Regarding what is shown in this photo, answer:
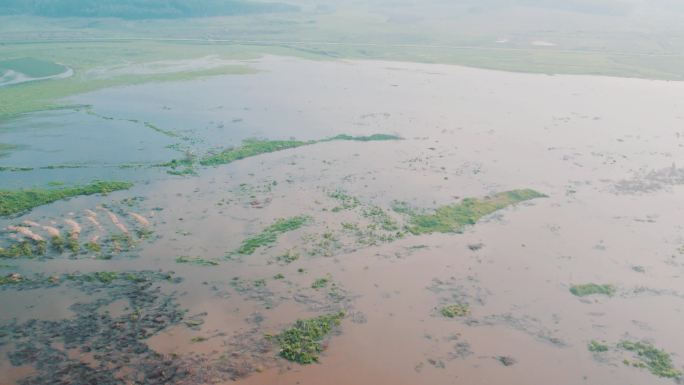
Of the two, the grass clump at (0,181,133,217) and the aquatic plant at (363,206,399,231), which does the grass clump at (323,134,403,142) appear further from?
the grass clump at (0,181,133,217)

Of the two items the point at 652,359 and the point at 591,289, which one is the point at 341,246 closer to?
the point at 591,289

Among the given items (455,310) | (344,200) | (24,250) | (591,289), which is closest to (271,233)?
(344,200)

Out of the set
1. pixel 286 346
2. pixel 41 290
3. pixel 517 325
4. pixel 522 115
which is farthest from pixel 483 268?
pixel 522 115

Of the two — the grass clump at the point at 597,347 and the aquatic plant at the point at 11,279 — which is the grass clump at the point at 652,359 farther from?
the aquatic plant at the point at 11,279

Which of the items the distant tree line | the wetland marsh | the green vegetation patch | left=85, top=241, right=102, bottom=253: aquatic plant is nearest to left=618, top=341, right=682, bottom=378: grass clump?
the wetland marsh

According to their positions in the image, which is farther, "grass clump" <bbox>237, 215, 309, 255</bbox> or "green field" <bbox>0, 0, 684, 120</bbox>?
"green field" <bbox>0, 0, 684, 120</bbox>

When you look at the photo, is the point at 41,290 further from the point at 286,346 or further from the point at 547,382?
the point at 547,382

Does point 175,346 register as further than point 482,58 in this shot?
No
